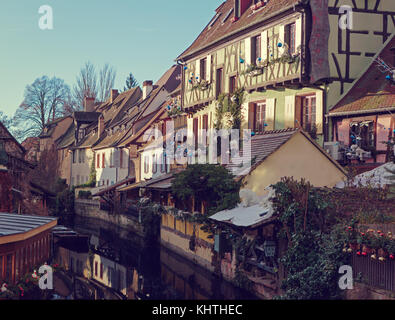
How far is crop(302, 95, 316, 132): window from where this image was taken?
2305 cm

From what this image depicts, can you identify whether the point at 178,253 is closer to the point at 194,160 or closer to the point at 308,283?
the point at 194,160

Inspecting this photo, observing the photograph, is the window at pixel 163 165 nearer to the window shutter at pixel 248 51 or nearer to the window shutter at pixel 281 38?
the window shutter at pixel 248 51

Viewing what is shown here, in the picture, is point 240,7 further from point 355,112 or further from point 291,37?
point 355,112

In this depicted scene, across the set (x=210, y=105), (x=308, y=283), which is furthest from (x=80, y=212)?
(x=308, y=283)

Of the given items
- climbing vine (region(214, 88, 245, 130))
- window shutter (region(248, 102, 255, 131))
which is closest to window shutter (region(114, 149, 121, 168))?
climbing vine (region(214, 88, 245, 130))

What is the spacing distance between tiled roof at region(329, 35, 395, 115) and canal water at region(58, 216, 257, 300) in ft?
24.8

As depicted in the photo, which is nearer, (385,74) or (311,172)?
(311,172)

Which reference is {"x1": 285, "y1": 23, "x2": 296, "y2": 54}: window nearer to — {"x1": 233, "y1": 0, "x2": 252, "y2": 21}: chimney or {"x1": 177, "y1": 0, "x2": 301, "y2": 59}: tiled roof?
{"x1": 177, "y1": 0, "x2": 301, "y2": 59}: tiled roof

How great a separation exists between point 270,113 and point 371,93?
14.3ft

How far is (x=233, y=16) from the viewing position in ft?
97.9

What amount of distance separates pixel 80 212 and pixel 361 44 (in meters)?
33.3

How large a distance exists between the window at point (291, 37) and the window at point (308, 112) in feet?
6.14

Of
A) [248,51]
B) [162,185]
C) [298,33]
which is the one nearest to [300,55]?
[298,33]

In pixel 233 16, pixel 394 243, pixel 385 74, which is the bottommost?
pixel 394 243
